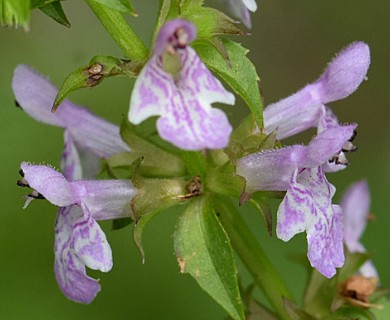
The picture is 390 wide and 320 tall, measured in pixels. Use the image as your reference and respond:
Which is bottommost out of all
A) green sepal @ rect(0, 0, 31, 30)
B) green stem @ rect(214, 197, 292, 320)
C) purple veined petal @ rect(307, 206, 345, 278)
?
green stem @ rect(214, 197, 292, 320)

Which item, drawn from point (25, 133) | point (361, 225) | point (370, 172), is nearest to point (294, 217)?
point (361, 225)

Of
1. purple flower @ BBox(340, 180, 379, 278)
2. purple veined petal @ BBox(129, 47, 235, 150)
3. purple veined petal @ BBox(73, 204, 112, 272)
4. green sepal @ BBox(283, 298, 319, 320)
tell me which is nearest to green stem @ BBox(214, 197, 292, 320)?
green sepal @ BBox(283, 298, 319, 320)

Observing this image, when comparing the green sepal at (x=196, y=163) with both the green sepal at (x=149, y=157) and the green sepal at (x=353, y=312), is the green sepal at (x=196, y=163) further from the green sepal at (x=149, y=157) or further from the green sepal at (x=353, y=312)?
the green sepal at (x=353, y=312)

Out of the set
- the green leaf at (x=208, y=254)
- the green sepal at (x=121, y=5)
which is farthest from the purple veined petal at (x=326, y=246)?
the green sepal at (x=121, y=5)

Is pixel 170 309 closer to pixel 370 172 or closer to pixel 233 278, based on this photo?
pixel 370 172

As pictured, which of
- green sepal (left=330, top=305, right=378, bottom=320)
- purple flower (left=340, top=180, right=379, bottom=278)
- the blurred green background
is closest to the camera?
green sepal (left=330, top=305, right=378, bottom=320)

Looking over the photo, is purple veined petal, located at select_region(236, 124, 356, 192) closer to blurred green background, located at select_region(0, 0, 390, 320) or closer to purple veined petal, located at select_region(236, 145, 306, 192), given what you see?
purple veined petal, located at select_region(236, 145, 306, 192)
